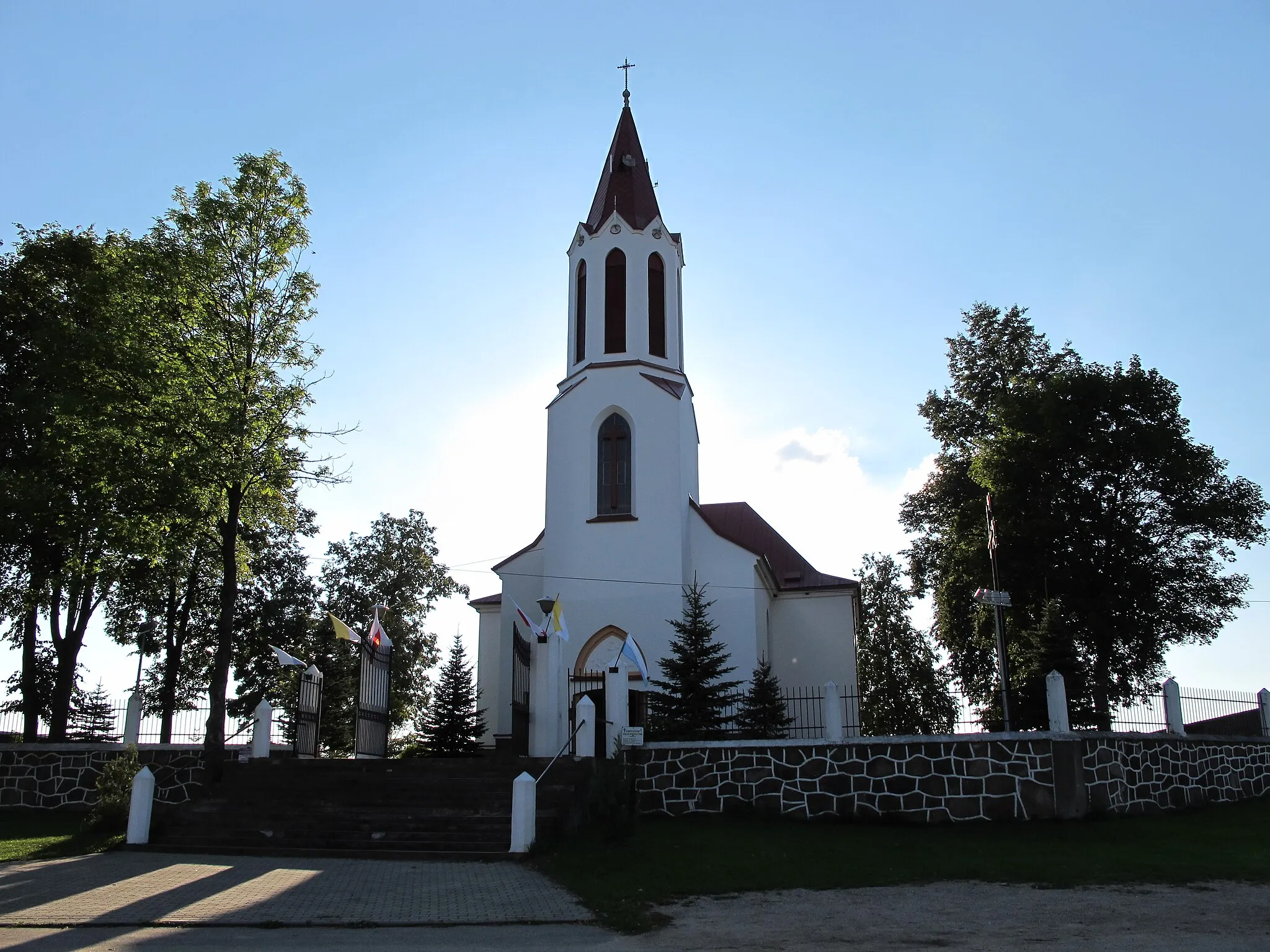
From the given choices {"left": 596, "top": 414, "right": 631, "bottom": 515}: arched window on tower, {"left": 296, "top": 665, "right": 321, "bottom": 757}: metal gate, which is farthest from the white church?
{"left": 296, "top": 665, "right": 321, "bottom": 757}: metal gate

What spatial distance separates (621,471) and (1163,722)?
12624 millimetres

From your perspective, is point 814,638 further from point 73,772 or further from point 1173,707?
point 73,772

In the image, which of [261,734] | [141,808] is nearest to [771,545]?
[261,734]

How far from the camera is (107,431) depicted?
16750mm

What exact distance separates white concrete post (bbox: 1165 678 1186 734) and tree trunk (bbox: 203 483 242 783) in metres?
16.5

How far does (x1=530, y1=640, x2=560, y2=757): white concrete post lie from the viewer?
56.7ft

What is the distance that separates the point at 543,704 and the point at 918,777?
6282 millimetres

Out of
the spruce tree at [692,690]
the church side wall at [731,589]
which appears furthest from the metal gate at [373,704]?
the church side wall at [731,589]

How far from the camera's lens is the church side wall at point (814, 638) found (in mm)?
26922

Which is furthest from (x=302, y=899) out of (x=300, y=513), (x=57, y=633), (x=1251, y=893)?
(x=300, y=513)

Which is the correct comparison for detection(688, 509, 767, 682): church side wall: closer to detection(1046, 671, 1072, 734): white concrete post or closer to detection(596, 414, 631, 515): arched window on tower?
detection(596, 414, 631, 515): arched window on tower

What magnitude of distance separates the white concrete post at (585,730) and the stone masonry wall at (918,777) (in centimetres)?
85

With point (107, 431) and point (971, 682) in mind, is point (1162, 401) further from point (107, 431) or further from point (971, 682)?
point (107, 431)

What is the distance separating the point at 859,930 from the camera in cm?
838
